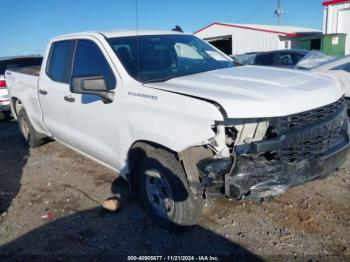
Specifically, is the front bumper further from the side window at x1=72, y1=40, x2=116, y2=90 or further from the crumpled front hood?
the crumpled front hood

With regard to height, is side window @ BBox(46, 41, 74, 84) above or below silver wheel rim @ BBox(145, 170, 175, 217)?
above

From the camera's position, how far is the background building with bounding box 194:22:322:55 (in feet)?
85.8

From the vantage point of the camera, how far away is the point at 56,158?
6133 mm

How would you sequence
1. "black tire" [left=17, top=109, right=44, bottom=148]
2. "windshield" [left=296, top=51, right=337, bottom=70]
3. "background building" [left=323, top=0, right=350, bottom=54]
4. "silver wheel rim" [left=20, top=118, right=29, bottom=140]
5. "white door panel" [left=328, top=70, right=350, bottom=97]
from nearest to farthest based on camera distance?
"white door panel" [left=328, top=70, right=350, bottom=97], "black tire" [left=17, top=109, right=44, bottom=148], "silver wheel rim" [left=20, top=118, right=29, bottom=140], "windshield" [left=296, top=51, right=337, bottom=70], "background building" [left=323, top=0, right=350, bottom=54]

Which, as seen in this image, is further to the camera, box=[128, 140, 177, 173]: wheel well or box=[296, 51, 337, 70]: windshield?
box=[296, 51, 337, 70]: windshield

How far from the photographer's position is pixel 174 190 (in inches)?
124

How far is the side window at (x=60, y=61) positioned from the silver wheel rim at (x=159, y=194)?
1.90 meters

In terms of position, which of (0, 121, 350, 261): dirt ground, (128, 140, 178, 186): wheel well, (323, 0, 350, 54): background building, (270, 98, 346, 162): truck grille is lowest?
(0, 121, 350, 261): dirt ground

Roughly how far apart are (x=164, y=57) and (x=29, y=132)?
3696mm

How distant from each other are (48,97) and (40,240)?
84.9 inches

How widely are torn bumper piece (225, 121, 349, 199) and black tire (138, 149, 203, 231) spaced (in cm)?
45

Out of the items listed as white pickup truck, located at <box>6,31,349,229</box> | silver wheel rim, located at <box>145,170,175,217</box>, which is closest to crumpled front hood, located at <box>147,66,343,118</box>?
white pickup truck, located at <box>6,31,349,229</box>

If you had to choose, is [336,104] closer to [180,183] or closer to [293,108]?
[293,108]

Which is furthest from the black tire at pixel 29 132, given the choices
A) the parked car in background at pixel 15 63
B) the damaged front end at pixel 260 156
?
the damaged front end at pixel 260 156
